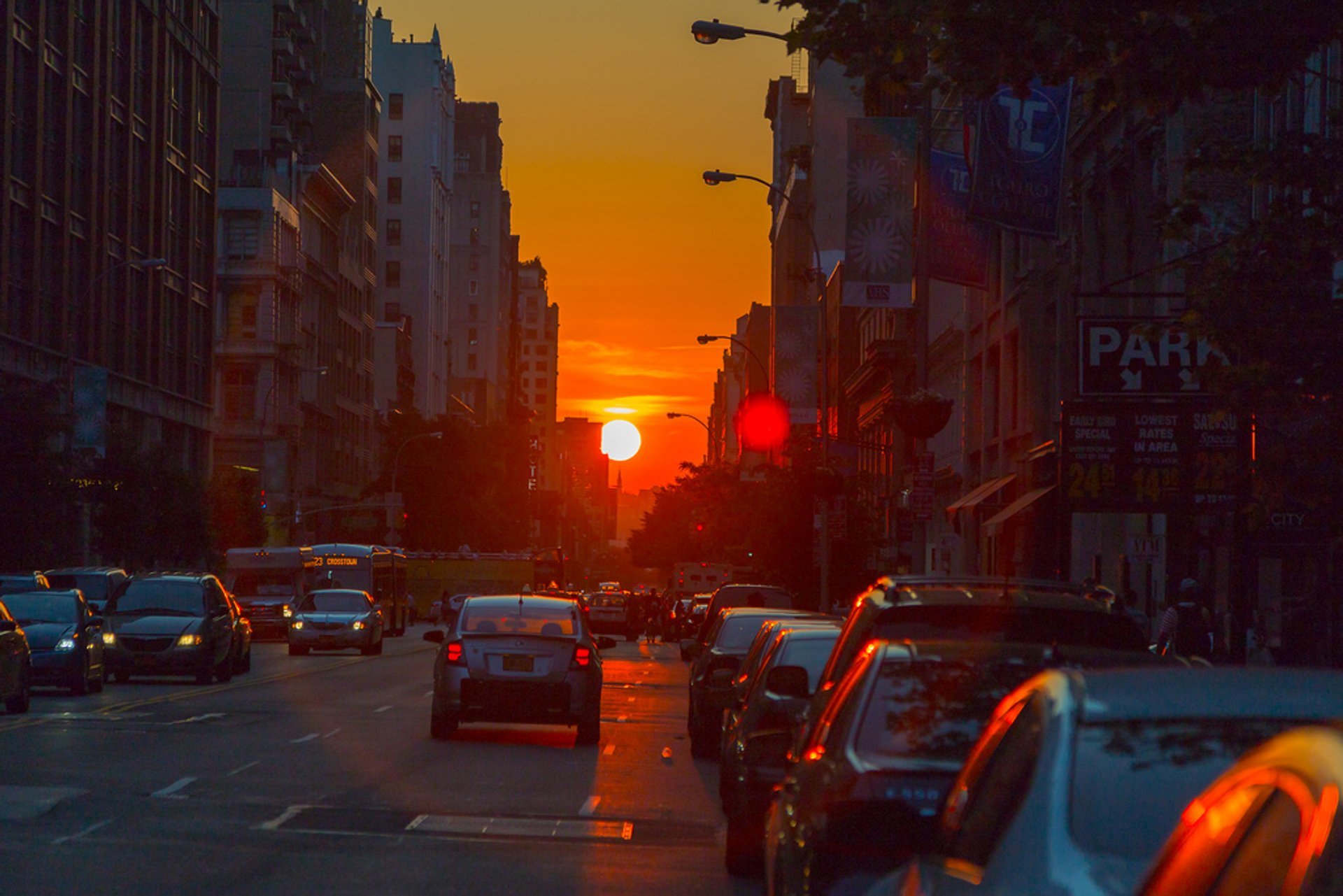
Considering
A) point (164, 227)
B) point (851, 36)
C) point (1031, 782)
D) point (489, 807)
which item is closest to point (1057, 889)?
point (1031, 782)

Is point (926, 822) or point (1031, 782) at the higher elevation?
point (1031, 782)

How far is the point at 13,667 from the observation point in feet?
76.0

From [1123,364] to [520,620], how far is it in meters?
7.06

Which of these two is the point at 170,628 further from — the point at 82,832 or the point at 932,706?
the point at 932,706

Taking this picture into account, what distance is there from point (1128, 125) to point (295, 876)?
2382 cm

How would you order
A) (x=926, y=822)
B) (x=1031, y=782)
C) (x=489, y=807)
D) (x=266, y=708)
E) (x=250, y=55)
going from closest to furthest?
(x=1031, y=782)
(x=926, y=822)
(x=489, y=807)
(x=266, y=708)
(x=250, y=55)

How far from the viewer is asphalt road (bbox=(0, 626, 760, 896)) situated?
451 inches

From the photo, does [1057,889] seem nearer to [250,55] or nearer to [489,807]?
[489,807]

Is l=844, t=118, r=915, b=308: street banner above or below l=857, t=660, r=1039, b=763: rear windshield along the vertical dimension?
above

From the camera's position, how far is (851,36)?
39.6 feet

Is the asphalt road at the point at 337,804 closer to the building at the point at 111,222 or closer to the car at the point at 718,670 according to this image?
the car at the point at 718,670

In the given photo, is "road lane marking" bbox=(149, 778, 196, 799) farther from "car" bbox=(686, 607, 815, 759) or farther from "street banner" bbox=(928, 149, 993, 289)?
"street banner" bbox=(928, 149, 993, 289)

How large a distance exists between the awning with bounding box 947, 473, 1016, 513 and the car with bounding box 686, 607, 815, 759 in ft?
63.6

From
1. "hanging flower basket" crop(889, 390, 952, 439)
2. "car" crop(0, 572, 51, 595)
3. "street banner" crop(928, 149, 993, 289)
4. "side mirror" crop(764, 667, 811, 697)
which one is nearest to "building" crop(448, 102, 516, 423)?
"car" crop(0, 572, 51, 595)
